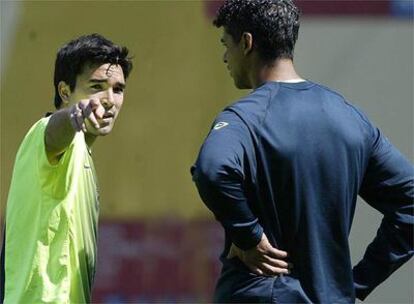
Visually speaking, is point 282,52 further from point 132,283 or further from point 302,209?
point 132,283

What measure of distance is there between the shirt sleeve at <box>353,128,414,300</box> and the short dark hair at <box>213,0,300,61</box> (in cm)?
37

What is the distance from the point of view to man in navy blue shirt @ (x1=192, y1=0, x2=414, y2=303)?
2.90 metres

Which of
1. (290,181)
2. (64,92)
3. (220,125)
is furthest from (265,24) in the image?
(64,92)

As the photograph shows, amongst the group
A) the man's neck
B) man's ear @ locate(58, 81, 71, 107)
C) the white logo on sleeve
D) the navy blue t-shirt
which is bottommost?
the navy blue t-shirt

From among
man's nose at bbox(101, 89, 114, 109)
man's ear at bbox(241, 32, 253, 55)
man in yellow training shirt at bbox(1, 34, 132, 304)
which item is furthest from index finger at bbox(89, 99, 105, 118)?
man's nose at bbox(101, 89, 114, 109)

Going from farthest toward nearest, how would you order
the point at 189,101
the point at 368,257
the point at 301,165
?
the point at 189,101 < the point at 368,257 < the point at 301,165

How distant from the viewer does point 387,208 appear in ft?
10.5

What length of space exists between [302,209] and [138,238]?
2.58m

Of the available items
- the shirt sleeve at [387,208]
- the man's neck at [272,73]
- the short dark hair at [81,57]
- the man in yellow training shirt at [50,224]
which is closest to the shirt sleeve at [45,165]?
the man in yellow training shirt at [50,224]

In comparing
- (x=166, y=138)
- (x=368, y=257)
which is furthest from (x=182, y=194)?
(x=368, y=257)

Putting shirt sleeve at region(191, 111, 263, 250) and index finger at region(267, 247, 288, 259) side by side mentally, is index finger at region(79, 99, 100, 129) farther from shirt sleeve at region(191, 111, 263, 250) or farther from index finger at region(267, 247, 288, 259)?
index finger at region(267, 247, 288, 259)

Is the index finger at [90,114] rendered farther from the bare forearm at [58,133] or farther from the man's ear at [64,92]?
the man's ear at [64,92]

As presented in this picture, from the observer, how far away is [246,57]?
308cm

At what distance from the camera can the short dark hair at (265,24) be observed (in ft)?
10.1
